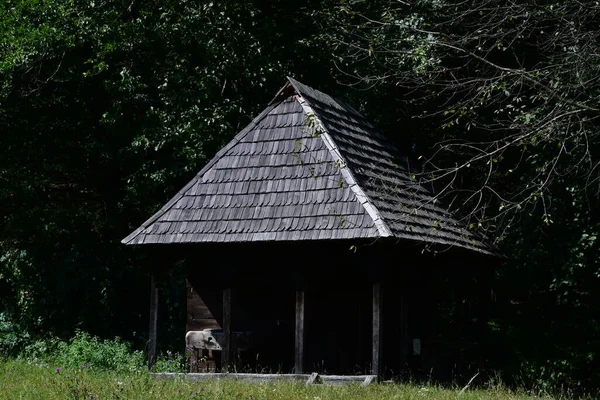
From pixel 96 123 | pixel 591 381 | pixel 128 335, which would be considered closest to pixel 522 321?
pixel 591 381

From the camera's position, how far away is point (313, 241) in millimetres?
13930

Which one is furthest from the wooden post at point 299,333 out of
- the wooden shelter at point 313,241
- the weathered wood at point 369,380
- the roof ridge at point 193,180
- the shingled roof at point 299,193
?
the roof ridge at point 193,180

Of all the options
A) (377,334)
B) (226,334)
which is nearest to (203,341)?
(226,334)

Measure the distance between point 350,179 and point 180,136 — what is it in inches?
305

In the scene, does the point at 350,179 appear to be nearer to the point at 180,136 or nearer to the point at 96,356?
the point at 96,356

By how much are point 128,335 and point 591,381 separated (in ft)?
38.4

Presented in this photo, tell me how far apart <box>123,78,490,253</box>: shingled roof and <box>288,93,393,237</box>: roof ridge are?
0.06 ft

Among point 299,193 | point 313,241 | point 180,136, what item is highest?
point 180,136

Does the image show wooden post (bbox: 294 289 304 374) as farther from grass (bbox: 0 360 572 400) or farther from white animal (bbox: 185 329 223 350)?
white animal (bbox: 185 329 223 350)

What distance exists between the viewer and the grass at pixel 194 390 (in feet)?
33.6

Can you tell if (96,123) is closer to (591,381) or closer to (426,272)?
(426,272)

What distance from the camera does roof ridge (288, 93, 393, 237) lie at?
512 inches

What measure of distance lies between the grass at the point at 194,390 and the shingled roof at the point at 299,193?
2.29 m

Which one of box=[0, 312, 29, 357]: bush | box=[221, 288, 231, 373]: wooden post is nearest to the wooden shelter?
box=[221, 288, 231, 373]: wooden post
